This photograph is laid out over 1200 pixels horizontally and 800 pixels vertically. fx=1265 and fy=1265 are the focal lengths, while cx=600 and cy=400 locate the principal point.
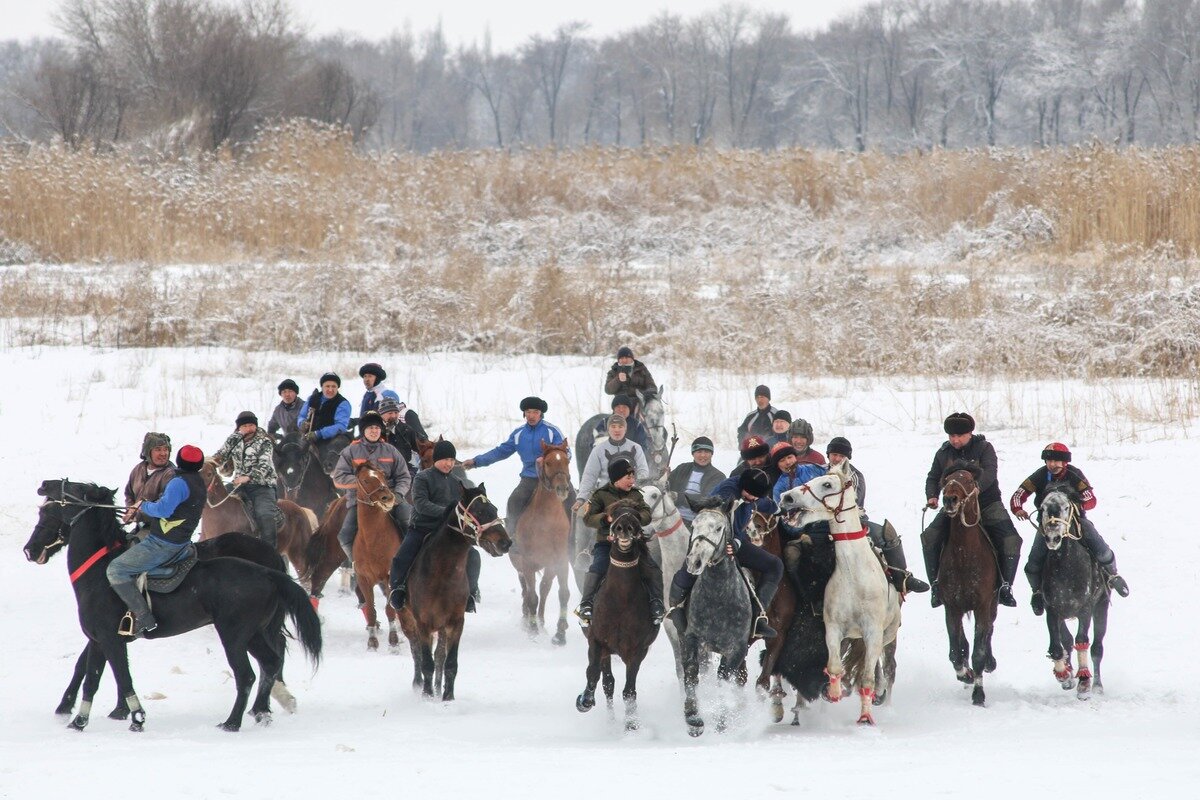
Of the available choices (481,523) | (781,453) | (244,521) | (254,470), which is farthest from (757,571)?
(244,521)

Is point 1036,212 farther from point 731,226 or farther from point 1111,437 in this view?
point 1111,437

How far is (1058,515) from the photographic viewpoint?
1002 cm

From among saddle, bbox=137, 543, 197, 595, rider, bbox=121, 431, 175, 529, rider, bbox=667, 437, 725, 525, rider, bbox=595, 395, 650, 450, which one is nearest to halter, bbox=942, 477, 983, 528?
rider, bbox=667, 437, 725, 525

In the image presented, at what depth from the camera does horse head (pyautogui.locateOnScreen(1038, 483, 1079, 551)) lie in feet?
32.7

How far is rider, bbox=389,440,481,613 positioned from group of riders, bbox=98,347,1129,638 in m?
0.01

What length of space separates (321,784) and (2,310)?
18.3 m

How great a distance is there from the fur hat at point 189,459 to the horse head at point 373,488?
212 cm

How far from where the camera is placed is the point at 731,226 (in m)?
27.9

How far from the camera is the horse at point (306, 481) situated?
14.0 m

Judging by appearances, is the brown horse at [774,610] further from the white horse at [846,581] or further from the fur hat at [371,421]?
the fur hat at [371,421]

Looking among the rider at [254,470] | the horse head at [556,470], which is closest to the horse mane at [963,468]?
the horse head at [556,470]

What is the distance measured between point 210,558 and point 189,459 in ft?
2.88

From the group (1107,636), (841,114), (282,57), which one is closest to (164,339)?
(1107,636)

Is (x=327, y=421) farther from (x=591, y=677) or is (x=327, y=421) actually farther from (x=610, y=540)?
(x=591, y=677)
